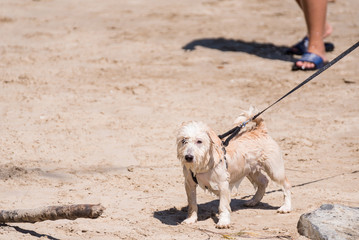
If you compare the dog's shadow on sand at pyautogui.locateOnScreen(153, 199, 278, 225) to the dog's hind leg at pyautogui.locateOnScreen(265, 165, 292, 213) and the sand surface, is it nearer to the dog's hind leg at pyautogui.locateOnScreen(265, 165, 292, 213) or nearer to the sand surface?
the sand surface

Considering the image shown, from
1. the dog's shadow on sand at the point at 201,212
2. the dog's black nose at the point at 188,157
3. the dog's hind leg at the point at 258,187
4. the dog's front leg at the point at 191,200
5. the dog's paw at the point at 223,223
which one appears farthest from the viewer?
the dog's hind leg at the point at 258,187

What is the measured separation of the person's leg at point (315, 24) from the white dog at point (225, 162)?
4.30 metres

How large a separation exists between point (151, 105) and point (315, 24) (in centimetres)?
302

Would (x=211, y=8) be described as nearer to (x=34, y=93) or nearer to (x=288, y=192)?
(x=34, y=93)

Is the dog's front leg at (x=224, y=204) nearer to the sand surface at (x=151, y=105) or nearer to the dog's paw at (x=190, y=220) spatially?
the sand surface at (x=151, y=105)

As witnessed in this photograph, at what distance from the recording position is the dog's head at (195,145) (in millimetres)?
4910

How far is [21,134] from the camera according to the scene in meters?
7.44

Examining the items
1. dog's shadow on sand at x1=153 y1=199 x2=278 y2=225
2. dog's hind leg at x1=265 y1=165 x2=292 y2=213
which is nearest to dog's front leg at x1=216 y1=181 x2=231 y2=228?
dog's shadow on sand at x1=153 y1=199 x2=278 y2=225

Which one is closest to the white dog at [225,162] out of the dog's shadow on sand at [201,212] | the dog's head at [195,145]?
the dog's head at [195,145]

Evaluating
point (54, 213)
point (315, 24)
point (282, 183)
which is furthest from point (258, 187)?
point (315, 24)

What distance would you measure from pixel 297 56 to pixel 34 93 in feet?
14.4

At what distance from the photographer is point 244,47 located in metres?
11.0

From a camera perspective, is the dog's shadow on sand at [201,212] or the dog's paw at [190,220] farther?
the dog's shadow on sand at [201,212]

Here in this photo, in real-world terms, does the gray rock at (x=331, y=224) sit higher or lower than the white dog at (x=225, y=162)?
lower
